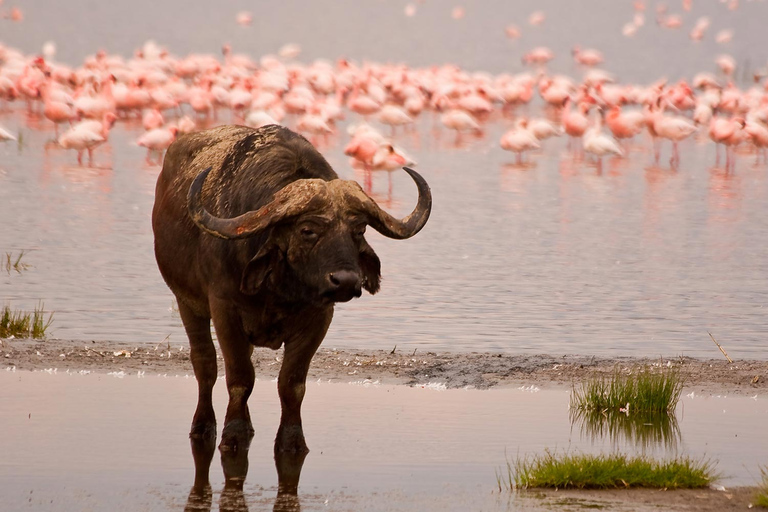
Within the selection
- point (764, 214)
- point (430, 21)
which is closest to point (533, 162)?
point (764, 214)

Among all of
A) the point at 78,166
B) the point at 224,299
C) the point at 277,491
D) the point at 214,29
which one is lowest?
the point at 277,491

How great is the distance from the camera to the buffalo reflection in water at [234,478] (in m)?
6.57

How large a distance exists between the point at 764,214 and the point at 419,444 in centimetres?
1561

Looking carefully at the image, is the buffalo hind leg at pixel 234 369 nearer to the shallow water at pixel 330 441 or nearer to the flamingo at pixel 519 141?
the shallow water at pixel 330 441

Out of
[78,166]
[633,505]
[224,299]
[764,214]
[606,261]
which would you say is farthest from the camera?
[78,166]

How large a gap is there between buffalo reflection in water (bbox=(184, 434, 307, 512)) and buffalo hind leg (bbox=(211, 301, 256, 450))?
66mm

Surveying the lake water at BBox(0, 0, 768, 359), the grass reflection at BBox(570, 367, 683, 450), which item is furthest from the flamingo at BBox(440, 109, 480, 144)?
the grass reflection at BBox(570, 367, 683, 450)

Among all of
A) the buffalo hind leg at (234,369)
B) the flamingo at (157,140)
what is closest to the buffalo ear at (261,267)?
the buffalo hind leg at (234,369)

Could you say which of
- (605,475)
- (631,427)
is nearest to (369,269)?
(605,475)

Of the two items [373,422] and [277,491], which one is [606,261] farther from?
[277,491]

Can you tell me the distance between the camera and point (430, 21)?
66.8m

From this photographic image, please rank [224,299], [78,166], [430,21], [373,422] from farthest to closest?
[430,21], [78,166], [373,422], [224,299]

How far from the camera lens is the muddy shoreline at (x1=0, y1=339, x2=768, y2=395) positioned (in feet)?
31.9

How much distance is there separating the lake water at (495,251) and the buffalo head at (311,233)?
4150 mm
